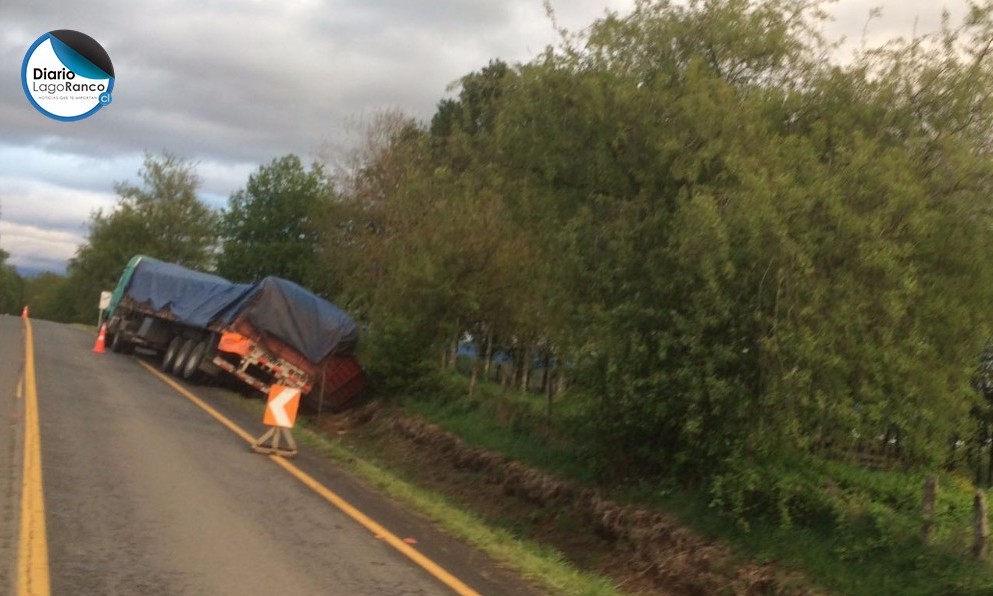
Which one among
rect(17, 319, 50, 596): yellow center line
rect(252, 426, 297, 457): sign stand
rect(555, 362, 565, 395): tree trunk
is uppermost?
rect(555, 362, 565, 395): tree trunk

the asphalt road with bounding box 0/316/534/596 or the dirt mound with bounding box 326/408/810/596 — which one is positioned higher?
the asphalt road with bounding box 0/316/534/596

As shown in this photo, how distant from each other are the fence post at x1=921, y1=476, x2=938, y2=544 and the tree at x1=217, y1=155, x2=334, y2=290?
122ft

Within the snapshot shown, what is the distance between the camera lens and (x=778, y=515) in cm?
1204

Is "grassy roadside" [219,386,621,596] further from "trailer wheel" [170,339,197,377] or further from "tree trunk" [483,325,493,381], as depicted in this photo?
"trailer wheel" [170,339,197,377]

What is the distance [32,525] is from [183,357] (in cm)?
1641

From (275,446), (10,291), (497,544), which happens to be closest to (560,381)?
(275,446)

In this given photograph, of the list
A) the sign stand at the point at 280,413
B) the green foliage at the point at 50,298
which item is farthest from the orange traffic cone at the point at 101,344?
the green foliage at the point at 50,298

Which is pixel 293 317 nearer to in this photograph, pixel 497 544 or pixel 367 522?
pixel 367 522

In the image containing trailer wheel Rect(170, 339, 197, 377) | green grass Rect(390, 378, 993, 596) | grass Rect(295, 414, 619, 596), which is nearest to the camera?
grass Rect(295, 414, 619, 596)

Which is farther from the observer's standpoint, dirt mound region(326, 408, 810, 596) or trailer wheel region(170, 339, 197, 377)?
trailer wheel region(170, 339, 197, 377)

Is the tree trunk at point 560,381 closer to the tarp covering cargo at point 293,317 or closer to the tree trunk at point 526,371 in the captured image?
the tree trunk at point 526,371

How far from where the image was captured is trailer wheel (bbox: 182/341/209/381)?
2317cm

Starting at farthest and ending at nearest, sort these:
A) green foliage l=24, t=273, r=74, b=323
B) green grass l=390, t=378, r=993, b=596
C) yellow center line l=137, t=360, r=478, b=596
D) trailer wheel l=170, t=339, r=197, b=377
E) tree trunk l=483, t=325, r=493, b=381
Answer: green foliage l=24, t=273, r=74, b=323 < tree trunk l=483, t=325, r=493, b=381 < trailer wheel l=170, t=339, r=197, b=377 < green grass l=390, t=378, r=993, b=596 < yellow center line l=137, t=360, r=478, b=596

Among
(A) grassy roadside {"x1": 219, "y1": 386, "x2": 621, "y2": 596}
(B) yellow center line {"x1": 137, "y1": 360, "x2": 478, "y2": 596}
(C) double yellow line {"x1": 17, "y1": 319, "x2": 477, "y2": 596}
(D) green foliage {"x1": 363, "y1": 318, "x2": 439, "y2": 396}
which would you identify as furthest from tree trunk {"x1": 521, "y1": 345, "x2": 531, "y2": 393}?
(C) double yellow line {"x1": 17, "y1": 319, "x2": 477, "y2": 596}
